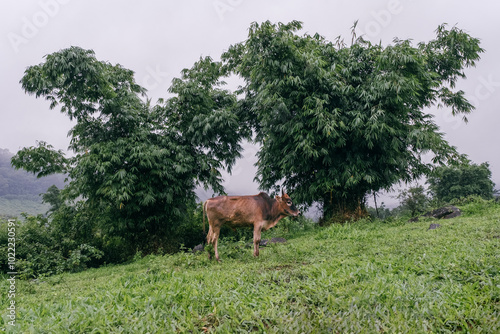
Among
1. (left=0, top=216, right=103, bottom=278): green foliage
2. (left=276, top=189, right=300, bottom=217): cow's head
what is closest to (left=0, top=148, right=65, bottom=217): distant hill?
(left=0, top=216, right=103, bottom=278): green foliage

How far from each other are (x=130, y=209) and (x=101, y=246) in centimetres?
260

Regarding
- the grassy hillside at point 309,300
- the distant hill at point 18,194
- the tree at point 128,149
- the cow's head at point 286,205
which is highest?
the distant hill at point 18,194

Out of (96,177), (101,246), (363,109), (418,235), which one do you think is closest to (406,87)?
(363,109)

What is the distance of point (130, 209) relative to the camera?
13.8 metres

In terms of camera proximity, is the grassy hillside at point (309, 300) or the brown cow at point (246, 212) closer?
the grassy hillside at point (309, 300)

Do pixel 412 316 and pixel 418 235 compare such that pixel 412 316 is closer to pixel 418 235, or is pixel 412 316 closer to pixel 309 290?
pixel 309 290

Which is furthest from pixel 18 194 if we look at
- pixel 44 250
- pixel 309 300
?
pixel 309 300

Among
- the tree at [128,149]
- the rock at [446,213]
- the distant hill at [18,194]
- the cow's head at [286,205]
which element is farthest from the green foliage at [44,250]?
the distant hill at [18,194]

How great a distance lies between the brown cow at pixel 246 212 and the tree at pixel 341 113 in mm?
6253

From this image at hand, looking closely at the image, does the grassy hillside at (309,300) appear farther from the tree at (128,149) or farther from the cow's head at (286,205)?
the tree at (128,149)

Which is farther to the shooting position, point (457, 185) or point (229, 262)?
point (457, 185)

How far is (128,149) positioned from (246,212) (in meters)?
7.92

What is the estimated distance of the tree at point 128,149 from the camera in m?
13.0

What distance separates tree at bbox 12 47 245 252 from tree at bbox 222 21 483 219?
2661 millimetres
